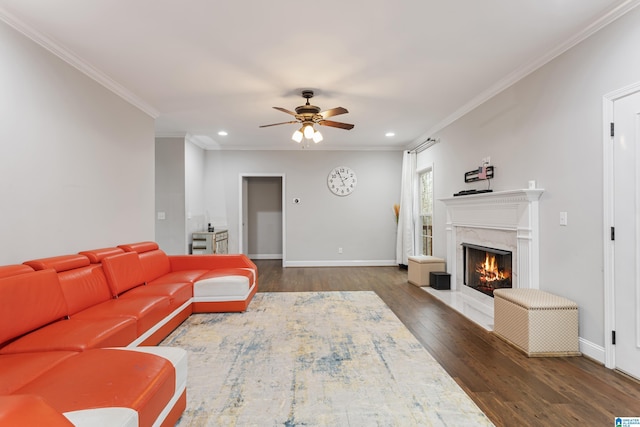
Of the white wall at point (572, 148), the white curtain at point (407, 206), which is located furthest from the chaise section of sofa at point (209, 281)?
the white curtain at point (407, 206)

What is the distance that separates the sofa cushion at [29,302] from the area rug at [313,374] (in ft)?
3.22

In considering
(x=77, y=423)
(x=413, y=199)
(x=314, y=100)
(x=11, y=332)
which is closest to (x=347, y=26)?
(x=314, y=100)

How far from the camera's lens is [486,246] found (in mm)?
4051

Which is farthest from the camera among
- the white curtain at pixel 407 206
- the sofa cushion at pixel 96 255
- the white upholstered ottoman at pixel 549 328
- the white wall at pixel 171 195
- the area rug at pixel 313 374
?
the white curtain at pixel 407 206

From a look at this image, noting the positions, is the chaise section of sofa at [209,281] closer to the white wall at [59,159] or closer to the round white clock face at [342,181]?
the white wall at [59,159]

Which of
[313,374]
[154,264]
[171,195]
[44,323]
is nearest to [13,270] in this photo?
[44,323]

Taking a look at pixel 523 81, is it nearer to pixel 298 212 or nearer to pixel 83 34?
pixel 83 34

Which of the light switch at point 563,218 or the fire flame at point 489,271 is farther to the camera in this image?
the fire flame at point 489,271

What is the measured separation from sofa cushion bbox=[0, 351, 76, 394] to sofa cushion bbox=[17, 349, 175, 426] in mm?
42

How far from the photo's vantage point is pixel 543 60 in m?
3.01

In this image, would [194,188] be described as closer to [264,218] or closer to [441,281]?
Result: [264,218]

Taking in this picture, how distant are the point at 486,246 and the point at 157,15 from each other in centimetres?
408

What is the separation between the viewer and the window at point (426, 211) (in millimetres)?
6074

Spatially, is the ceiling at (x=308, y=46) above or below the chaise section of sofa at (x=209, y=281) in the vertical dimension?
above
